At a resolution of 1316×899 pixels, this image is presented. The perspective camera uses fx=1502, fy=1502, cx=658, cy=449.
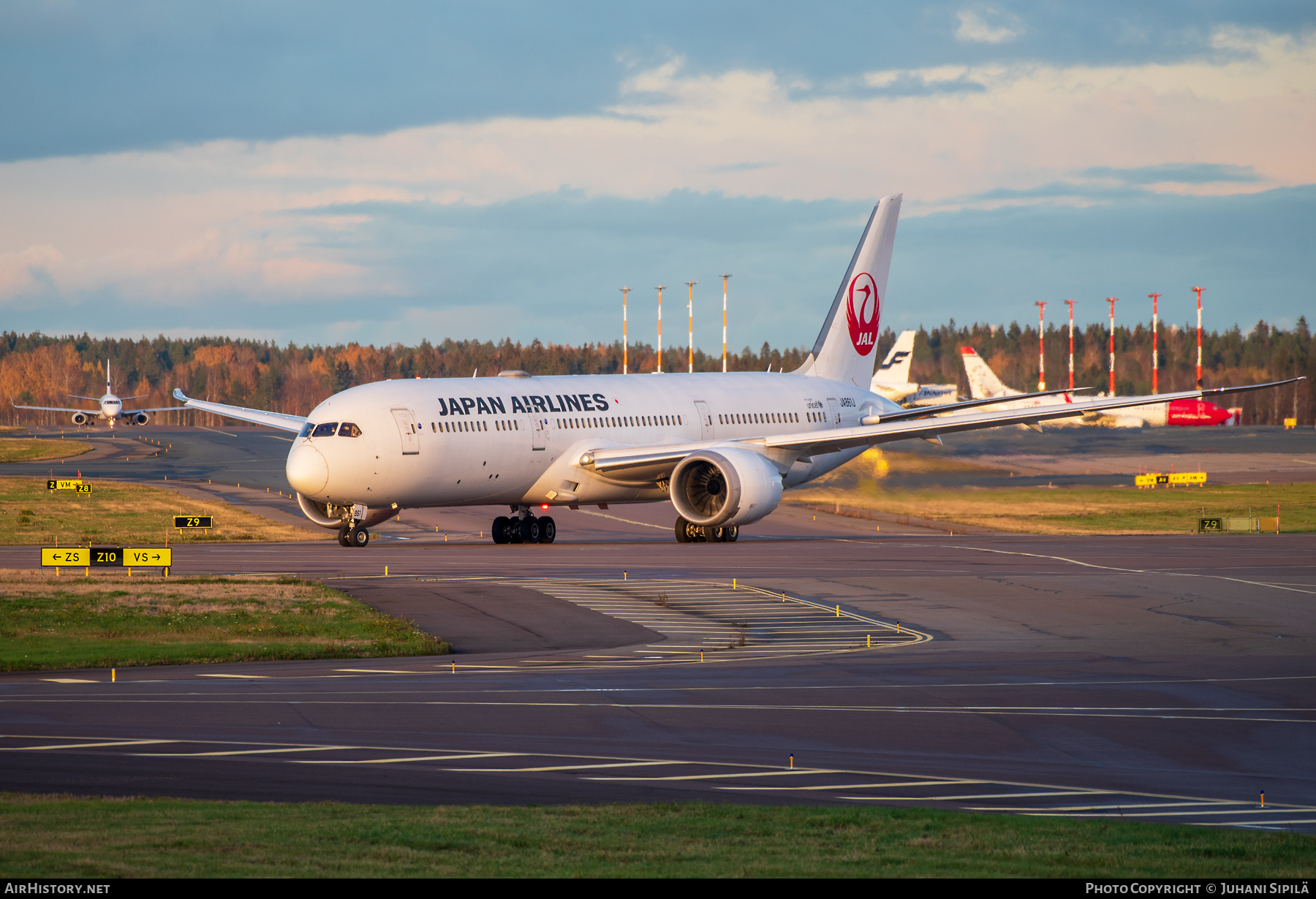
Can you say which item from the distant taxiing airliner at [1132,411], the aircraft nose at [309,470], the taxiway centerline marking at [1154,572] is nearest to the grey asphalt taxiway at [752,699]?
the taxiway centerline marking at [1154,572]

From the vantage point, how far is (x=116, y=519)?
58.2 m

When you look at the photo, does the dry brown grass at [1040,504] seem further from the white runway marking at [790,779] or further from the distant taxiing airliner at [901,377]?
the white runway marking at [790,779]

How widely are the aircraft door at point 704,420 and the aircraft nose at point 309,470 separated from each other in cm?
1563

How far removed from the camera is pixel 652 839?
1271 centimetres

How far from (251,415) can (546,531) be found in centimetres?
1204

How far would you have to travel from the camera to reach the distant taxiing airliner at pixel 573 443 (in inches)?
1731

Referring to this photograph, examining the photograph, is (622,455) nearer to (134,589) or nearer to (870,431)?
(870,431)

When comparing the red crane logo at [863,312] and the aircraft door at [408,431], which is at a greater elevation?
the red crane logo at [863,312]

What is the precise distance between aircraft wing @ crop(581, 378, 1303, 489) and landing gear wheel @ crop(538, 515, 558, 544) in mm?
3326

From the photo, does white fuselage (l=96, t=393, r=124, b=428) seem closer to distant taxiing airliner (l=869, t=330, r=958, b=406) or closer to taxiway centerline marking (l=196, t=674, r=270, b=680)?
distant taxiing airliner (l=869, t=330, r=958, b=406)

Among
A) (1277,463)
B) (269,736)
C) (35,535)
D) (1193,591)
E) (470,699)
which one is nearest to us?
(269,736)

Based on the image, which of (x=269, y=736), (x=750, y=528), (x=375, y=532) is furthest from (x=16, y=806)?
(x=750, y=528)
